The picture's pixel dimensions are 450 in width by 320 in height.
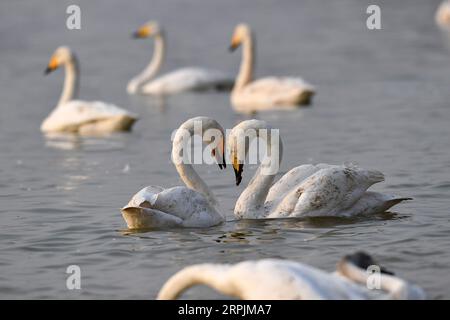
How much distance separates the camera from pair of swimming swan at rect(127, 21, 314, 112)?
19.8 metres

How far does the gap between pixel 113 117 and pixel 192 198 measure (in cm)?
705

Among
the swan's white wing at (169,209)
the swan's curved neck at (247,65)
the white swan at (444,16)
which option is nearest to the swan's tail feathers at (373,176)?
the swan's white wing at (169,209)

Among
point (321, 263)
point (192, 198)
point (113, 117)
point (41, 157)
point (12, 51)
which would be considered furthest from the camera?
point (12, 51)

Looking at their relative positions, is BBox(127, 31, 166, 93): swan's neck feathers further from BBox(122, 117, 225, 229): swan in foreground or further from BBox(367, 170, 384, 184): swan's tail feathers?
BBox(367, 170, 384, 184): swan's tail feathers

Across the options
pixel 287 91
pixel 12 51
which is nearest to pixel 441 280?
pixel 287 91

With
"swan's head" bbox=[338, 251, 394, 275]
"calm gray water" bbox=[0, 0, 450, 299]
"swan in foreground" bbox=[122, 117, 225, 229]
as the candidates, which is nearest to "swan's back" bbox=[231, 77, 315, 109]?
"calm gray water" bbox=[0, 0, 450, 299]

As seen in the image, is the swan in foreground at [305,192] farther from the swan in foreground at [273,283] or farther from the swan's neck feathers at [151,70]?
the swan's neck feathers at [151,70]

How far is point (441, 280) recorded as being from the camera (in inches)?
325

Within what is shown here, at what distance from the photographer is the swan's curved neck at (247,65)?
2164cm

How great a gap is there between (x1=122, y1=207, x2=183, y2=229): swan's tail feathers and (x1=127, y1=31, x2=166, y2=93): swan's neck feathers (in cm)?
1250

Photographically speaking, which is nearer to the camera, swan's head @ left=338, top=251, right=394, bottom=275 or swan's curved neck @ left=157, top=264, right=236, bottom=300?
swan's curved neck @ left=157, top=264, right=236, bottom=300
